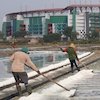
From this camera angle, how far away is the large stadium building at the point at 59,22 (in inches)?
5719

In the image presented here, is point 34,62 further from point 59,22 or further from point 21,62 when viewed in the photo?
point 59,22

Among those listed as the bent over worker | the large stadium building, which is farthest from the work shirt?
the large stadium building

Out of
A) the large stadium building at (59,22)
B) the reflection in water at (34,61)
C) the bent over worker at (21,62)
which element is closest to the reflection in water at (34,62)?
the reflection in water at (34,61)

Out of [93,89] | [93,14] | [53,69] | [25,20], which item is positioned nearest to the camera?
[93,89]

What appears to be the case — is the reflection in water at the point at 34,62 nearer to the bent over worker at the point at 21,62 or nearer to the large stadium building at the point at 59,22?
the bent over worker at the point at 21,62

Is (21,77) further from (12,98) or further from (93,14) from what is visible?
(93,14)

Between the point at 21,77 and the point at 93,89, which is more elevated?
the point at 21,77

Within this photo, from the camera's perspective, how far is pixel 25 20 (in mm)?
167625

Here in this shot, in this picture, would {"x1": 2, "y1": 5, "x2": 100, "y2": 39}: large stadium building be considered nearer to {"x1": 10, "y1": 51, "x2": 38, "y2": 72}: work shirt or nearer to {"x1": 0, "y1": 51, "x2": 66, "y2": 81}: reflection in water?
{"x1": 0, "y1": 51, "x2": 66, "y2": 81}: reflection in water

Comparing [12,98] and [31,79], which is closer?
[12,98]

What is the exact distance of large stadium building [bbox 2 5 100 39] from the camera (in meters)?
145

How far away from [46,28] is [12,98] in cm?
13514

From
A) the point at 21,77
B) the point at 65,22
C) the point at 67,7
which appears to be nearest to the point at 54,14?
the point at 67,7

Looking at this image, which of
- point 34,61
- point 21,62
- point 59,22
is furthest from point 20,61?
point 59,22
